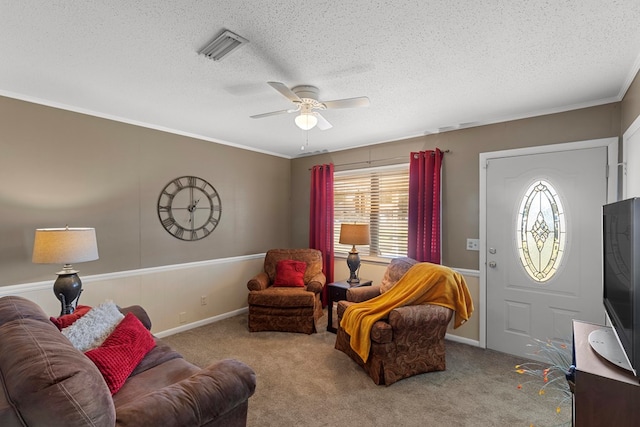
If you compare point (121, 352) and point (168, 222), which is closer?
point (121, 352)

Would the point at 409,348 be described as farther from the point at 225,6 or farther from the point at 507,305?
the point at 225,6

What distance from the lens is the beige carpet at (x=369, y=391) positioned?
2.16 m

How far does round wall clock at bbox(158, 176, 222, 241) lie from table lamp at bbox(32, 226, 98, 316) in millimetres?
1111

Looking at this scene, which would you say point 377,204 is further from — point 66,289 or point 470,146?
point 66,289

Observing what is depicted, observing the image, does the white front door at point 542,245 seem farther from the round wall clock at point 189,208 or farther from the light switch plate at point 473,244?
the round wall clock at point 189,208

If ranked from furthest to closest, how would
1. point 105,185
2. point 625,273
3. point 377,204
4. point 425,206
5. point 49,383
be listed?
point 377,204, point 425,206, point 105,185, point 625,273, point 49,383

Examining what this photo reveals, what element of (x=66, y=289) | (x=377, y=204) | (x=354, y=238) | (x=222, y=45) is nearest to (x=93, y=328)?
(x=66, y=289)

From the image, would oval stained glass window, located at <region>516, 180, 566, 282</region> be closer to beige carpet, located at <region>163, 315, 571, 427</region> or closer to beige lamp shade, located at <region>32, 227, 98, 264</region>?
beige carpet, located at <region>163, 315, 571, 427</region>

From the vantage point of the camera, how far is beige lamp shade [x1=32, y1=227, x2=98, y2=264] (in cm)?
237

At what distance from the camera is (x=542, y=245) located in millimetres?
3012

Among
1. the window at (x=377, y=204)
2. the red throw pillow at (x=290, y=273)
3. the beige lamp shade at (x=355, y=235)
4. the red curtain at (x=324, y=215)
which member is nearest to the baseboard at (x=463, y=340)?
the window at (x=377, y=204)

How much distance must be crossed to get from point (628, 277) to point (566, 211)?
1.91m

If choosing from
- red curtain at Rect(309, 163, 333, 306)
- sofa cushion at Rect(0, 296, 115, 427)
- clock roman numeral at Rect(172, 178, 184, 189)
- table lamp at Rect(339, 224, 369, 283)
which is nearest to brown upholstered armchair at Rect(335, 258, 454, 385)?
table lamp at Rect(339, 224, 369, 283)

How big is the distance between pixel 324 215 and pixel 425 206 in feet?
5.11
